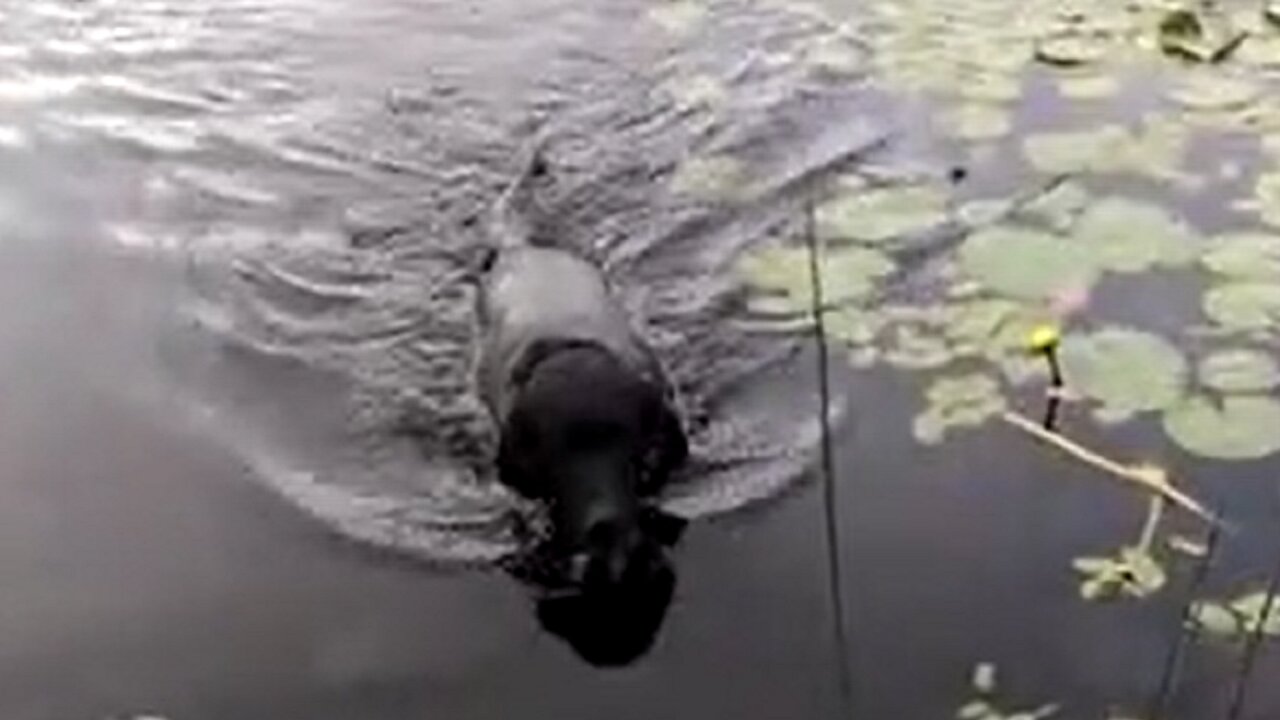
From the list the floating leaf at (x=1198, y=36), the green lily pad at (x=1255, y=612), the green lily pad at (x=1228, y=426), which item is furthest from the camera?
the floating leaf at (x=1198, y=36)

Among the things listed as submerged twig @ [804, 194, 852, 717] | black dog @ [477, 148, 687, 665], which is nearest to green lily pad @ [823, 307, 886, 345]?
submerged twig @ [804, 194, 852, 717]

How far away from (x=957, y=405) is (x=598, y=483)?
38.2 inches

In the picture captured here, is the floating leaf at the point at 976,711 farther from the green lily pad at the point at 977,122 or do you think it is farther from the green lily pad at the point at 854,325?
the green lily pad at the point at 977,122

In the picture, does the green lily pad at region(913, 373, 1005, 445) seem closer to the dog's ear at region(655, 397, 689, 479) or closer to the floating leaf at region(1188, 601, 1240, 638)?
the dog's ear at region(655, 397, 689, 479)

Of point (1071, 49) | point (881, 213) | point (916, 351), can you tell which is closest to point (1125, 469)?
point (916, 351)

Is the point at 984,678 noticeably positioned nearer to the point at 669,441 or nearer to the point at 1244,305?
the point at 669,441

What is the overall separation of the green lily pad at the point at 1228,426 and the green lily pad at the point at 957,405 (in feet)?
1.31

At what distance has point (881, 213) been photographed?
20.9 feet

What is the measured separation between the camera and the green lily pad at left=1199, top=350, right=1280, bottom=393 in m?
5.45

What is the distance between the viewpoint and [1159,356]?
559cm

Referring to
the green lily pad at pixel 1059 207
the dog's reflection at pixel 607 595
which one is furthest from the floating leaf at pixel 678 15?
the dog's reflection at pixel 607 595

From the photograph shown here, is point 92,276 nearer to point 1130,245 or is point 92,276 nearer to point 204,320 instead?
point 204,320

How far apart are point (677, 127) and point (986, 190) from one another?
1.00 metres

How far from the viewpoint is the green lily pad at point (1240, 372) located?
5.45m
